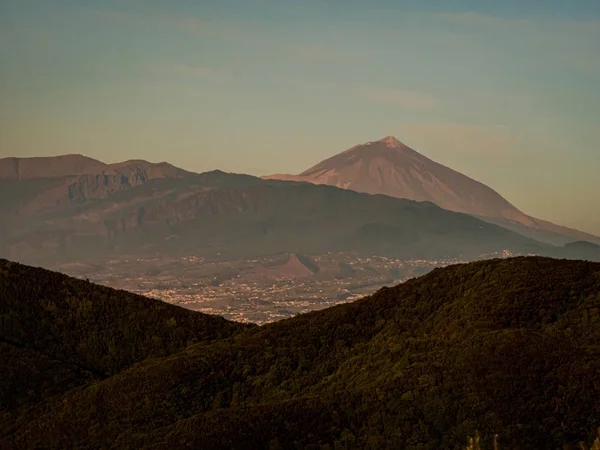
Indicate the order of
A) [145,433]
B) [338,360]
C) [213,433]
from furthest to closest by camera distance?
[338,360] → [145,433] → [213,433]

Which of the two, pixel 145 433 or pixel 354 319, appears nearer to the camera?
pixel 145 433

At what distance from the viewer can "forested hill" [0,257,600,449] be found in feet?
91.3

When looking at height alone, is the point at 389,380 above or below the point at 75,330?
above

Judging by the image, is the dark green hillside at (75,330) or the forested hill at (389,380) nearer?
the forested hill at (389,380)

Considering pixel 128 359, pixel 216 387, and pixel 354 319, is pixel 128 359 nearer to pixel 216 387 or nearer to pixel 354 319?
pixel 216 387

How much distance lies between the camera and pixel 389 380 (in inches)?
1238

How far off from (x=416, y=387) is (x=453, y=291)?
43.3ft

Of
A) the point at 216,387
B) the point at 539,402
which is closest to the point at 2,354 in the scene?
the point at 216,387

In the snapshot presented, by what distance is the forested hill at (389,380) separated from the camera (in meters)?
27.8

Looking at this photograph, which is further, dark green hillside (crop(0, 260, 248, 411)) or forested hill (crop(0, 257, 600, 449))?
dark green hillside (crop(0, 260, 248, 411))

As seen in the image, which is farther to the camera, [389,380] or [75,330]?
[75,330]

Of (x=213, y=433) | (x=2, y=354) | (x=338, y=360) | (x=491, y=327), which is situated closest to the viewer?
(x=213, y=433)

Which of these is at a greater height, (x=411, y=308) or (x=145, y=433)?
(x=411, y=308)

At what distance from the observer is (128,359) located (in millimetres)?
44312
